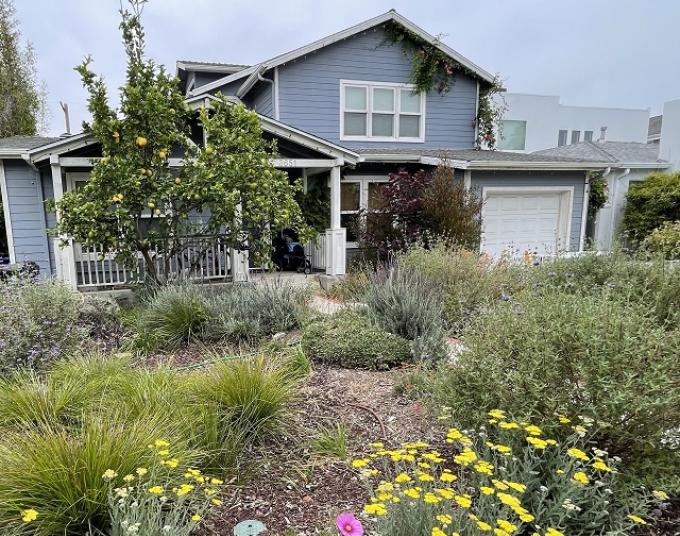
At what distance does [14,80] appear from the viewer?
61.7 ft

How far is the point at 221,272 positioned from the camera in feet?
33.1

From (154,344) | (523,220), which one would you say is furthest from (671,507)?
(523,220)

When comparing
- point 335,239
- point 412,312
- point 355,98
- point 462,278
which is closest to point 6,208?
point 335,239

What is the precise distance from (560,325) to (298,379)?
7.70ft

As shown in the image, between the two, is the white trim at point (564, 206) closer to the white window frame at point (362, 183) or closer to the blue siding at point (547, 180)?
the blue siding at point (547, 180)

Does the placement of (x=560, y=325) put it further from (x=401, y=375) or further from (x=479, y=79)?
(x=479, y=79)

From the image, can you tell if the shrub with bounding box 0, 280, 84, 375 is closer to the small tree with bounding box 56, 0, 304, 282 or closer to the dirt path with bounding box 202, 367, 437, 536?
the small tree with bounding box 56, 0, 304, 282

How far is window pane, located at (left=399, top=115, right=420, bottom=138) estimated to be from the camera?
44.9 ft

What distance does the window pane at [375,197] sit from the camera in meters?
11.2

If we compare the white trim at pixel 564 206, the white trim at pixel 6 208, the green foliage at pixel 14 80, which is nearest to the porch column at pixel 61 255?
the white trim at pixel 6 208

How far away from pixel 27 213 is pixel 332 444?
32.6 ft

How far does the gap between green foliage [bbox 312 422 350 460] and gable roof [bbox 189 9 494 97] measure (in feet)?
36.0

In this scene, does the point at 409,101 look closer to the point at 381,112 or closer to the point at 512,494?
the point at 381,112

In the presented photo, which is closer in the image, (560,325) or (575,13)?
(560,325)
